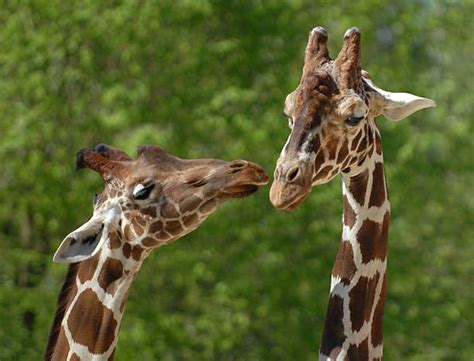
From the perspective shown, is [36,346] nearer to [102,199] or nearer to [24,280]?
[24,280]

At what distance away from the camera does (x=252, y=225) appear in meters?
14.7

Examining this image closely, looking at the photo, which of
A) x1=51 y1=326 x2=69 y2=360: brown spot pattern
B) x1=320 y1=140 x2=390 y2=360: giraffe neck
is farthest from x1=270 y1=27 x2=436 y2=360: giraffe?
x1=51 y1=326 x2=69 y2=360: brown spot pattern

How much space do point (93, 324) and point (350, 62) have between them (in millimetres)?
2195

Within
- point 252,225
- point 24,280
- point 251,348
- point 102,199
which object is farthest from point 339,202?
point 102,199

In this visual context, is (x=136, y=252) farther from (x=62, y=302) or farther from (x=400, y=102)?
(x=400, y=102)

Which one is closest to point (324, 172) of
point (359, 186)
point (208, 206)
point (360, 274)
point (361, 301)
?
point (359, 186)

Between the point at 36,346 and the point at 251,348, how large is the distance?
2915 mm

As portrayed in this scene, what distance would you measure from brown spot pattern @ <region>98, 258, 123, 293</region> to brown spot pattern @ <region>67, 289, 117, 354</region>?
10 cm

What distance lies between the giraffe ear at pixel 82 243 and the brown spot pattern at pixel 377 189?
1.64m

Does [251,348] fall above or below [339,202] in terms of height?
below

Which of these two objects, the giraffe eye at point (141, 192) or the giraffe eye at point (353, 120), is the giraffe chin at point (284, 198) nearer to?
the giraffe eye at point (353, 120)

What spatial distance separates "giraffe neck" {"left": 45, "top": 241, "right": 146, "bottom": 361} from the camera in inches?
280

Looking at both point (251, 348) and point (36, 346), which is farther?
point (251, 348)

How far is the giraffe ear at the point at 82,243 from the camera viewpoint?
272 inches
